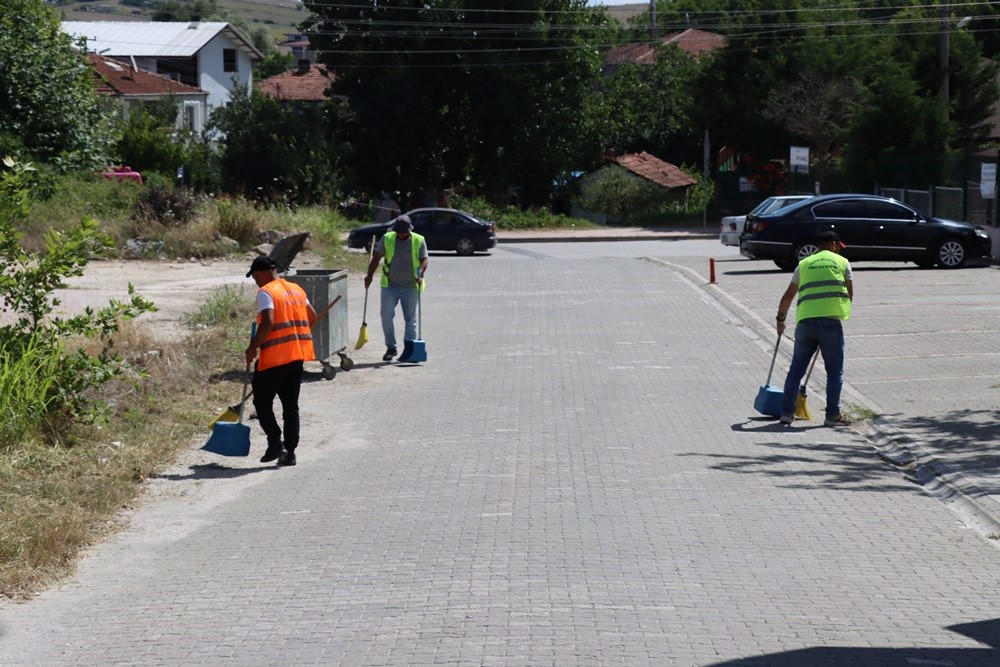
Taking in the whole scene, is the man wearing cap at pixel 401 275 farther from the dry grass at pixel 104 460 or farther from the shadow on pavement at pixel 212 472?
the shadow on pavement at pixel 212 472

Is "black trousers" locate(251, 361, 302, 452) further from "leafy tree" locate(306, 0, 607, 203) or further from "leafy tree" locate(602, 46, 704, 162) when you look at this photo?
"leafy tree" locate(602, 46, 704, 162)

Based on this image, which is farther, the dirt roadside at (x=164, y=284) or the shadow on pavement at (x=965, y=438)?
the dirt roadside at (x=164, y=284)

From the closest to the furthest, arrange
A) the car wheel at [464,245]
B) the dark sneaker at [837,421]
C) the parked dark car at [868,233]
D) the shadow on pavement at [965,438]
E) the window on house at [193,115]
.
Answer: the shadow on pavement at [965,438], the dark sneaker at [837,421], the parked dark car at [868,233], the car wheel at [464,245], the window on house at [193,115]

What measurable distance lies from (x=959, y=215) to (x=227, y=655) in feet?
98.2

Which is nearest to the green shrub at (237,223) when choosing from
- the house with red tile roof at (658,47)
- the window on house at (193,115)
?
the window on house at (193,115)

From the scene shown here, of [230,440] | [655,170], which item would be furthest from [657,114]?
[230,440]

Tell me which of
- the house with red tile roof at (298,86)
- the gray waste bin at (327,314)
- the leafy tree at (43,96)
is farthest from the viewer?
the house with red tile roof at (298,86)

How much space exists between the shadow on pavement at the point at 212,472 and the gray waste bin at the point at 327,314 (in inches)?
159

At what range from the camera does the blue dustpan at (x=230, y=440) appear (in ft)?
31.9

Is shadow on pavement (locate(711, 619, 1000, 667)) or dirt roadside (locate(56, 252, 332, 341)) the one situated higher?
dirt roadside (locate(56, 252, 332, 341))

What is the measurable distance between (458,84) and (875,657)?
49280 mm

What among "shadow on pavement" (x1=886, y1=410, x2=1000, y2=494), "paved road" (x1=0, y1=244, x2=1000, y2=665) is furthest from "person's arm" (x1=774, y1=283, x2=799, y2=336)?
"shadow on pavement" (x1=886, y1=410, x2=1000, y2=494)

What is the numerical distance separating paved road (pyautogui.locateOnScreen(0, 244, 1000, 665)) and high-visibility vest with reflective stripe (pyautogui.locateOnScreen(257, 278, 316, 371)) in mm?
831

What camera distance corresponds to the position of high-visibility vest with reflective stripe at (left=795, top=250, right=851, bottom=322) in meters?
11.4
